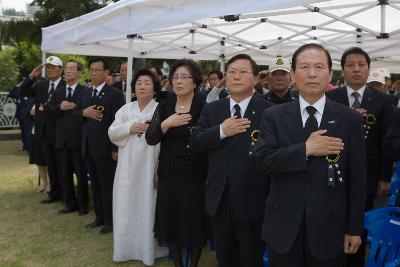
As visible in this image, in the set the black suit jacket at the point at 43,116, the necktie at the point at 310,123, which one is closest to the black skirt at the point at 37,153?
the black suit jacket at the point at 43,116

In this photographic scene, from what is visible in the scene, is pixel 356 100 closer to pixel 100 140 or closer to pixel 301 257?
pixel 301 257

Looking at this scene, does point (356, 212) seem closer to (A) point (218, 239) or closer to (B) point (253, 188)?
(B) point (253, 188)

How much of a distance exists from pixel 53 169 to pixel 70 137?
1.15 m

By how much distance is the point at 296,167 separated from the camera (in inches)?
90.3

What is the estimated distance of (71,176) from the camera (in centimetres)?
631

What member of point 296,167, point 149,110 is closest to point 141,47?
point 149,110

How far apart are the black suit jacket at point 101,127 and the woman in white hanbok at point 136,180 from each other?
0.88 meters

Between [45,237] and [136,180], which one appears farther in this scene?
[45,237]

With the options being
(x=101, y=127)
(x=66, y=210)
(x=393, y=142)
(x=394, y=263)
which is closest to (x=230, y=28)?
(x=101, y=127)

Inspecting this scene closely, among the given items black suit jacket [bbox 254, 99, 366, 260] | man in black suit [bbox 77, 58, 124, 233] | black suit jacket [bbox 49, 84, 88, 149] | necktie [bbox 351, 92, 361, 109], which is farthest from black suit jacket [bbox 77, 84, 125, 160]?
black suit jacket [bbox 254, 99, 366, 260]

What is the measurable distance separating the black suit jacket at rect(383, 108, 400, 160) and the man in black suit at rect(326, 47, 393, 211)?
0.39 meters

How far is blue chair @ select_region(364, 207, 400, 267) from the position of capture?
115 inches

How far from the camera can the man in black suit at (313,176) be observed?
234cm

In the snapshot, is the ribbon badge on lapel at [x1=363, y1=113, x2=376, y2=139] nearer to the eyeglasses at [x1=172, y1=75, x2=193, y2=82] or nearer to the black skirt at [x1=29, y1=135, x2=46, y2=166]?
the eyeglasses at [x1=172, y1=75, x2=193, y2=82]
